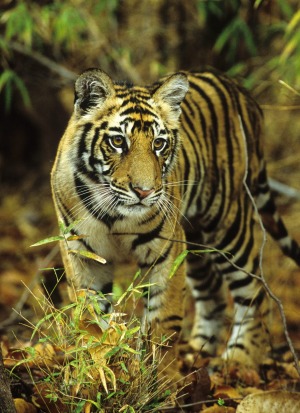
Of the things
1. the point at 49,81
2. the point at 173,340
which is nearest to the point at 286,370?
the point at 173,340

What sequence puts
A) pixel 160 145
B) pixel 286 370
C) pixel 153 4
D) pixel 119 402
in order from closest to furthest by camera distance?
pixel 119 402, pixel 160 145, pixel 286 370, pixel 153 4

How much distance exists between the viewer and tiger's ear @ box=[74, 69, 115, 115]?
3.74 meters

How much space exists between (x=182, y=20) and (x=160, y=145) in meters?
4.57

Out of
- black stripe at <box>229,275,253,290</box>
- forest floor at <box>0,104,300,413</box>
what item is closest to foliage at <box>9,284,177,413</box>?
forest floor at <box>0,104,300,413</box>

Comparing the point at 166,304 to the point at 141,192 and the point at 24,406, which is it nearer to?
the point at 141,192

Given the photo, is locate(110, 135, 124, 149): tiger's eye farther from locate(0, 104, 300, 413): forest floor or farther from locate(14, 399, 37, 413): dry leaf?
locate(14, 399, 37, 413): dry leaf

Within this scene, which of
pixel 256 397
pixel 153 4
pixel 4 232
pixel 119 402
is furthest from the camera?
pixel 4 232

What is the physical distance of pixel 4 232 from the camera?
8750 millimetres

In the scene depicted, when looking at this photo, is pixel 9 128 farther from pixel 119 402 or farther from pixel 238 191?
pixel 119 402

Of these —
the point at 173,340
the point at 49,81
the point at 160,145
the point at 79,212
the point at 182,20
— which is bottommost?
the point at 173,340

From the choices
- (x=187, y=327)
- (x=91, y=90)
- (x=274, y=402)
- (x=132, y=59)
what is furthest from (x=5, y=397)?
(x=132, y=59)

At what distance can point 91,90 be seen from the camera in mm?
3828

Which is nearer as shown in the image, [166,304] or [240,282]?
[166,304]

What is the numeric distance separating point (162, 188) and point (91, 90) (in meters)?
0.62
